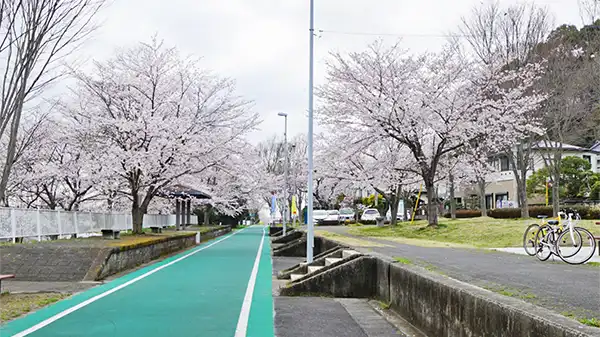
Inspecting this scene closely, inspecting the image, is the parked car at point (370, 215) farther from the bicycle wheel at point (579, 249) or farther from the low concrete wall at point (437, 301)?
the low concrete wall at point (437, 301)

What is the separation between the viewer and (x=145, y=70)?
22719mm

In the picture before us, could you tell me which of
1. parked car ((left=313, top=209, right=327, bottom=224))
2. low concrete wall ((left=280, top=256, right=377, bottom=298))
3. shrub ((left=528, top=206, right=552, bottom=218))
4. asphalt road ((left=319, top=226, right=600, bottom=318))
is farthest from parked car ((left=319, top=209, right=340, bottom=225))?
low concrete wall ((left=280, top=256, right=377, bottom=298))

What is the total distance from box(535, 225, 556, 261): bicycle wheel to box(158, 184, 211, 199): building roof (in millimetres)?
17653

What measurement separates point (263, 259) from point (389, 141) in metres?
13.9

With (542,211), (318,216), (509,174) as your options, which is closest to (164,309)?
(542,211)

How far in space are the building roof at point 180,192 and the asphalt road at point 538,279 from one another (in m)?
17.0

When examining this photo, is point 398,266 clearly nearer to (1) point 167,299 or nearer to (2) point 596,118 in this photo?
(1) point 167,299

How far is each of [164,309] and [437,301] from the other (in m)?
4.59

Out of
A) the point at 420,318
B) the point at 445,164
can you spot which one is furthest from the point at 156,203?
the point at 420,318

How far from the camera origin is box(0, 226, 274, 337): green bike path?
24.2ft

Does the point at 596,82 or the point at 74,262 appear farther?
the point at 596,82

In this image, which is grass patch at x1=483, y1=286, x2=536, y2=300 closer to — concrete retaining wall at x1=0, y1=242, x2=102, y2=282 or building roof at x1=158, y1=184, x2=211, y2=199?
concrete retaining wall at x1=0, y1=242, x2=102, y2=282

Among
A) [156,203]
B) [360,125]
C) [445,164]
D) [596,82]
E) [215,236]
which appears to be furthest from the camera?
[156,203]

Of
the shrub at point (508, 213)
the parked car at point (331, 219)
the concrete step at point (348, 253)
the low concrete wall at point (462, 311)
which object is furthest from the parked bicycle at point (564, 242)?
the parked car at point (331, 219)
